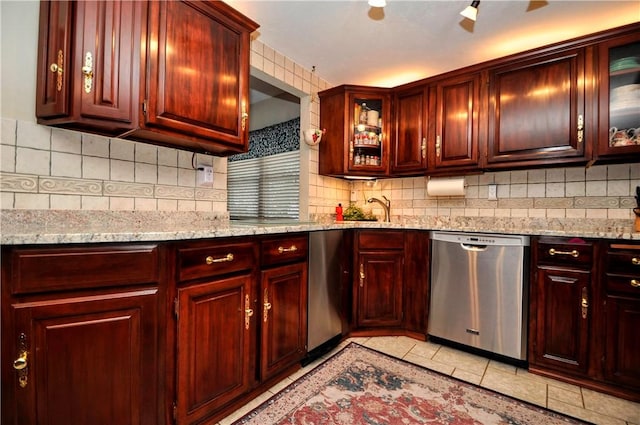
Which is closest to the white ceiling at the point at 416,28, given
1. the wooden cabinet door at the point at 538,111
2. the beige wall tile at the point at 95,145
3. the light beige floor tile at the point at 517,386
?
the wooden cabinet door at the point at 538,111

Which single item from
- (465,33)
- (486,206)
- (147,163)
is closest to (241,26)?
(147,163)

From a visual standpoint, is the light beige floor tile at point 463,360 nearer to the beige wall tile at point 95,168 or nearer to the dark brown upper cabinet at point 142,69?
the dark brown upper cabinet at point 142,69

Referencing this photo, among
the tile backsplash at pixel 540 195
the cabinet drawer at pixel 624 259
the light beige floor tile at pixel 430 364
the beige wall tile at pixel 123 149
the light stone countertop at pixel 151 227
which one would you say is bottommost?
the light beige floor tile at pixel 430 364

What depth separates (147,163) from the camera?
1.67 m

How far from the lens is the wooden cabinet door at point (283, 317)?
160 cm

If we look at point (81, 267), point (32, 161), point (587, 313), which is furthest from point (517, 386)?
point (32, 161)

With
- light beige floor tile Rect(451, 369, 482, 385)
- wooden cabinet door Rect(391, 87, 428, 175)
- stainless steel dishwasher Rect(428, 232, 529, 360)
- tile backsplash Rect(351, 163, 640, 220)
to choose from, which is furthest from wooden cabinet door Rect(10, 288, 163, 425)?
tile backsplash Rect(351, 163, 640, 220)

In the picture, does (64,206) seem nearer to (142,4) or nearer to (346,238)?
(142,4)

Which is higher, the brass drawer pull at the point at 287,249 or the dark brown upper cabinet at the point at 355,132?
the dark brown upper cabinet at the point at 355,132

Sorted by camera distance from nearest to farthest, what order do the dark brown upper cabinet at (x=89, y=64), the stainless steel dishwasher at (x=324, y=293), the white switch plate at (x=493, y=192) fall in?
1. the dark brown upper cabinet at (x=89, y=64)
2. the stainless steel dishwasher at (x=324, y=293)
3. the white switch plate at (x=493, y=192)

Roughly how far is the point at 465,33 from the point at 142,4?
79.7 inches

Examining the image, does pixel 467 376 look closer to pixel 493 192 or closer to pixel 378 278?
pixel 378 278

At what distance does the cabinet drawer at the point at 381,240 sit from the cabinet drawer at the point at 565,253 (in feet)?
3.02

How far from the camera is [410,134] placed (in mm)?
2697
